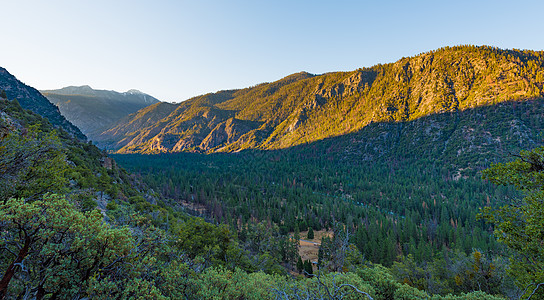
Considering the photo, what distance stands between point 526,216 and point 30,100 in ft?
578

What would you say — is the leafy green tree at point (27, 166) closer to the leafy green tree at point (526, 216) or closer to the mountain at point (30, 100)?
the leafy green tree at point (526, 216)

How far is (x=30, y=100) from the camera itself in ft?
378

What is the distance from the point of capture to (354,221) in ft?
341

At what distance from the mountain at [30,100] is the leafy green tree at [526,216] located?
138m

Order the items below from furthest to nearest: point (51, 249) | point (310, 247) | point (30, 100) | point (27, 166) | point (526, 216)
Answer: point (30, 100), point (310, 247), point (27, 166), point (526, 216), point (51, 249)

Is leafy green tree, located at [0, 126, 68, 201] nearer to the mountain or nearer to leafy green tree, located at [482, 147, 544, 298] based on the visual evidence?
leafy green tree, located at [482, 147, 544, 298]

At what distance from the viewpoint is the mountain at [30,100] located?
105312mm

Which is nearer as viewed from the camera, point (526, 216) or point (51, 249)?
point (51, 249)

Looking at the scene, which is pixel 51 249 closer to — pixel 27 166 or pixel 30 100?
pixel 27 166

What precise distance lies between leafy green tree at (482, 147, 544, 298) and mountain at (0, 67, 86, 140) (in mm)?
138417

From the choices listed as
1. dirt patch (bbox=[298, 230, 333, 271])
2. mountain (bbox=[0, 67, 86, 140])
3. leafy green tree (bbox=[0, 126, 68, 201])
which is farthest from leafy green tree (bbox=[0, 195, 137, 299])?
mountain (bbox=[0, 67, 86, 140])

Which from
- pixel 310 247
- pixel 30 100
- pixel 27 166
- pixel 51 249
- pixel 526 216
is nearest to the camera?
pixel 51 249

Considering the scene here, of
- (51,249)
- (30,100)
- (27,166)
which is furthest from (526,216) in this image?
(30,100)

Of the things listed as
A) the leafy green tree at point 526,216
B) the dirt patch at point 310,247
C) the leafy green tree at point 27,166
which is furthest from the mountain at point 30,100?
the leafy green tree at point 526,216
